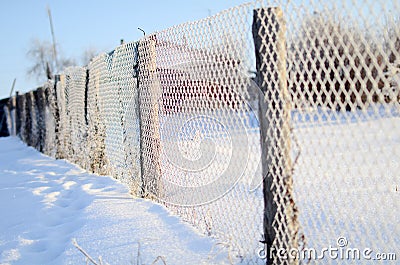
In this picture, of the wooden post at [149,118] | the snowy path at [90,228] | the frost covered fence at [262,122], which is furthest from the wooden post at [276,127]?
the wooden post at [149,118]

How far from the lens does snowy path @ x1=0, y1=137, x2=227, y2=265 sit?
263 centimetres

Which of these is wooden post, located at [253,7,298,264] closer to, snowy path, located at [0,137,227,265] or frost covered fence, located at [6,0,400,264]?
frost covered fence, located at [6,0,400,264]

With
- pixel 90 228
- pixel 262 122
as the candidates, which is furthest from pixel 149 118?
pixel 262 122

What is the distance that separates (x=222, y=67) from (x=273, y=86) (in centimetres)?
66

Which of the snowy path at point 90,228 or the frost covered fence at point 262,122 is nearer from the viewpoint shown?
the frost covered fence at point 262,122

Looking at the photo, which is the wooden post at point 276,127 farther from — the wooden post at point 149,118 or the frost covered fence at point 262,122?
the wooden post at point 149,118

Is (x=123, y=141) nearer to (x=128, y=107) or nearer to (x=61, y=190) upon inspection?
(x=128, y=107)

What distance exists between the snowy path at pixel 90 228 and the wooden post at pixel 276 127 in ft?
1.74

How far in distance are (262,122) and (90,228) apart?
6.10 feet

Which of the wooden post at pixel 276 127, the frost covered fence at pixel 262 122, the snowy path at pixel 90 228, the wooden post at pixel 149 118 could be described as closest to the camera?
the frost covered fence at pixel 262 122

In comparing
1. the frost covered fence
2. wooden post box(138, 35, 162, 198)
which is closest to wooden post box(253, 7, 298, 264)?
the frost covered fence

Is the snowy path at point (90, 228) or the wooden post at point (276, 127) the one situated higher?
the wooden post at point (276, 127)

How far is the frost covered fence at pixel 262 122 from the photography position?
1.89m

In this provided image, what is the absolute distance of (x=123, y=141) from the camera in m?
4.78
